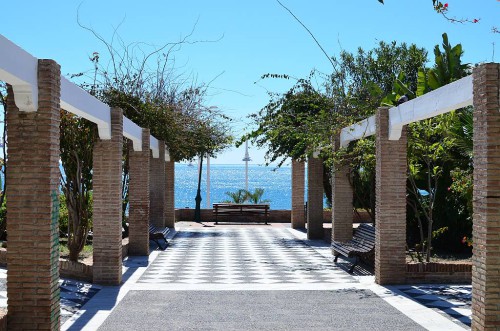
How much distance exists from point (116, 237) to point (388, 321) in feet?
15.7

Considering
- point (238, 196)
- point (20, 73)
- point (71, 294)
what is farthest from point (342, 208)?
point (238, 196)

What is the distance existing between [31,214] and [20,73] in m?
1.43

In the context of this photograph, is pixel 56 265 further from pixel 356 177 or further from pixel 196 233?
pixel 196 233

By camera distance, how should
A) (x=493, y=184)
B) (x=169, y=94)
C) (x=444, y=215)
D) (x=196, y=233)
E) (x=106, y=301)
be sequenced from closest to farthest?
(x=493, y=184)
(x=106, y=301)
(x=444, y=215)
(x=169, y=94)
(x=196, y=233)

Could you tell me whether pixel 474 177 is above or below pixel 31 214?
above

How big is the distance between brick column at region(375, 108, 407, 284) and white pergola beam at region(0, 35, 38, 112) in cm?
612

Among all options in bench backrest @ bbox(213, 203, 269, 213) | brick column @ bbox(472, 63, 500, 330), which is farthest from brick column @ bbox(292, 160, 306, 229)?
brick column @ bbox(472, 63, 500, 330)

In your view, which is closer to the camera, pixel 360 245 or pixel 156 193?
pixel 360 245

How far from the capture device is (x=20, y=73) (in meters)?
6.67

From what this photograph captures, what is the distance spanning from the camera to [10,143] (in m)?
7.14

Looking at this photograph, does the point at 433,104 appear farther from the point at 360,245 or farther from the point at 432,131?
the point at 360,245

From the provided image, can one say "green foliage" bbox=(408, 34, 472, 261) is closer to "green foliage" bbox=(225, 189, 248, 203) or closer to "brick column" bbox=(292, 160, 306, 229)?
"brick column" bbox=(292, 160, 306, 229)

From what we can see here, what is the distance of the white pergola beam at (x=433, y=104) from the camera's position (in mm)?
8016

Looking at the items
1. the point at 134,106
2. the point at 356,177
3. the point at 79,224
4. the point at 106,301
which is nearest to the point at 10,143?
the point at 106,301
